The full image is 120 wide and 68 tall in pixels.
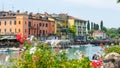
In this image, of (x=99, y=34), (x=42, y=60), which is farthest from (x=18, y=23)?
(x=42, y=60)

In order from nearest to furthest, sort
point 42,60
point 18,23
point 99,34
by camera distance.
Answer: point 42,60
point 18,23
point 99,34

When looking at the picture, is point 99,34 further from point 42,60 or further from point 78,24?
point 42,60

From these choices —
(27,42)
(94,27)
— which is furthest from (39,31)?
(27,42)

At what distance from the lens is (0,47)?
84000 mm

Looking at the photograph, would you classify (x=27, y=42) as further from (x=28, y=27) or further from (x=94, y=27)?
(x=94, y=27)

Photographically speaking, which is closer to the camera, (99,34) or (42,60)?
(42,60)

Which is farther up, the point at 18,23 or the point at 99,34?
the point at 18,23

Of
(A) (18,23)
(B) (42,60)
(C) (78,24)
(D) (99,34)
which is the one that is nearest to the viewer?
(B) (42,60)

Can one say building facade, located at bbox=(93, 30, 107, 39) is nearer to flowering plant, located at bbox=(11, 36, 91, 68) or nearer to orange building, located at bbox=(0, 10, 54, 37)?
orange building, located at bbox=(0, 10, 54, 37)

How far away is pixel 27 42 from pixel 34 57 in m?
1.27

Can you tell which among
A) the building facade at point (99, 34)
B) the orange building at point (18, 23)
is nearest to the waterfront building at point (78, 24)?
the orange building at point (18, 23)

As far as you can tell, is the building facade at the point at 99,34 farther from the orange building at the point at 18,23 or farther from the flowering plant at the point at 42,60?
the flowering plant at the point at 42,60

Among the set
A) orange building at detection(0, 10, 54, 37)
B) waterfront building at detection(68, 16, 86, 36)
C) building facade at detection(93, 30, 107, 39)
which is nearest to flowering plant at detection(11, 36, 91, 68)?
orange building at detection(0, 10, 54, 37)

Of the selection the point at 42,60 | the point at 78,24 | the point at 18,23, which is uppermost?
the point at 42,60
